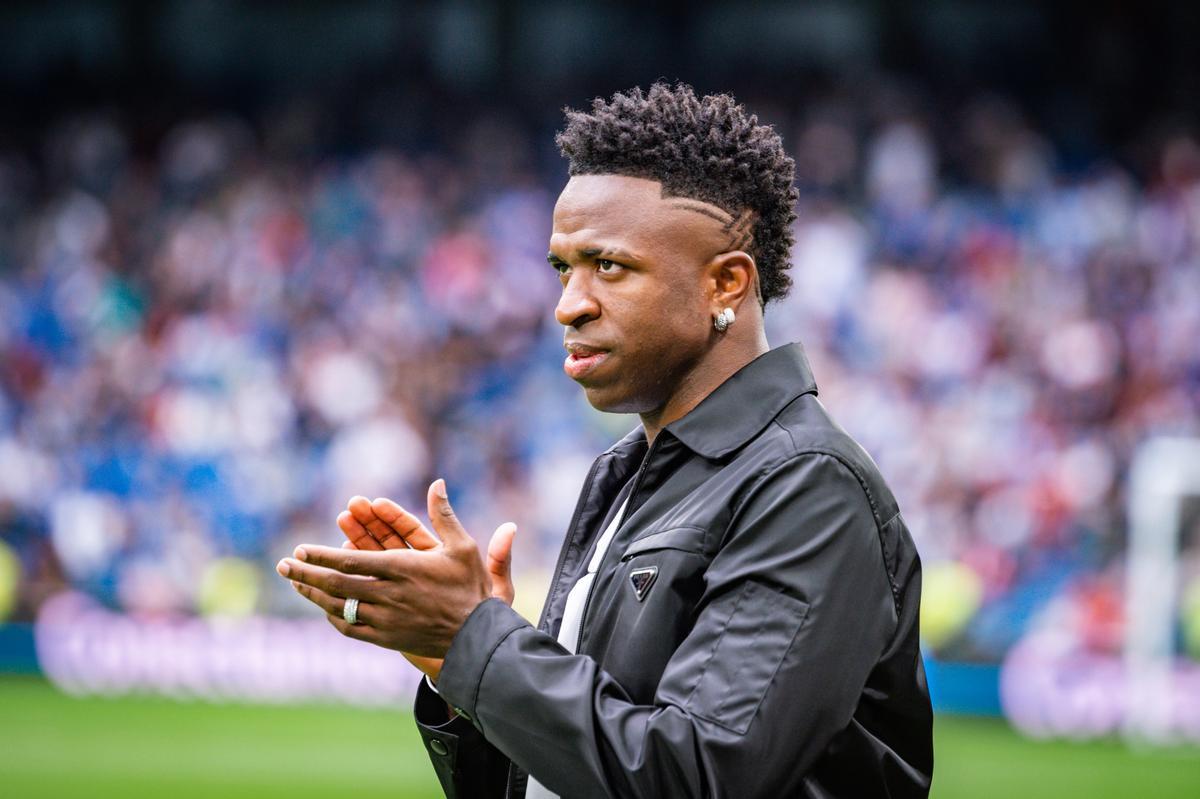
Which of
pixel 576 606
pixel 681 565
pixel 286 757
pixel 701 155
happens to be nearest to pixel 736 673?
pixel 681 565

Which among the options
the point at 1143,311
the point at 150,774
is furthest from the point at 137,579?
the point at 1143,311

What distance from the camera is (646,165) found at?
9.04 feet

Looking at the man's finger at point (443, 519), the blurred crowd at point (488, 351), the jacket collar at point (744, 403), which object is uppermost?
the blurred crowd at point (488, 351)

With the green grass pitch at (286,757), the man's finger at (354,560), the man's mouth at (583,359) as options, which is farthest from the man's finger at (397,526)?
the green grass pitch at (286,757)

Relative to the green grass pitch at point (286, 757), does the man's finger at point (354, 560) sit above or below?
below

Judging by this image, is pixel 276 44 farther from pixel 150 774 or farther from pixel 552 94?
pixel 150 774

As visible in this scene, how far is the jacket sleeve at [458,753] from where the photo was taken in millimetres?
2984

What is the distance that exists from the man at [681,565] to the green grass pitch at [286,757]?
259 inches

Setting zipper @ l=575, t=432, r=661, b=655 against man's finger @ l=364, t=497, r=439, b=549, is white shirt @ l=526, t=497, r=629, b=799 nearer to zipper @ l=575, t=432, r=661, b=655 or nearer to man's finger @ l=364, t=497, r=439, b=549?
zipper @ l=575, t=432, r=661, b=655

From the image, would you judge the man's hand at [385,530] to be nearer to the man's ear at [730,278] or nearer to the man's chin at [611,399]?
the man's chin at [611,399]

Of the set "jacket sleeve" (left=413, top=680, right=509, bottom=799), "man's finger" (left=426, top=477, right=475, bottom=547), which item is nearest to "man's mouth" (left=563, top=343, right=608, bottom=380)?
"man's finger" (left=426, top=477, right=475, bottom=547)

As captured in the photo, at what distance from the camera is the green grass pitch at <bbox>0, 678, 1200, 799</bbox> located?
9.01 metres

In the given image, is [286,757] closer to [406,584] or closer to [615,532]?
[615,532]

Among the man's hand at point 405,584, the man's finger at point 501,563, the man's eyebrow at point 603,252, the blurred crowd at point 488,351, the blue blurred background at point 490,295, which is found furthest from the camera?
the blurred crowd at point 488,351
